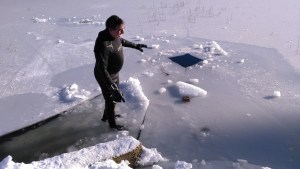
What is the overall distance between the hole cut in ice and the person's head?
2.86m

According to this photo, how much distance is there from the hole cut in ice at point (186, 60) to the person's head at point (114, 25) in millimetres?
2863

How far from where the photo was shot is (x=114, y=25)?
3760mm

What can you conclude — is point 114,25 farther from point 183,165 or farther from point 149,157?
point 183,165

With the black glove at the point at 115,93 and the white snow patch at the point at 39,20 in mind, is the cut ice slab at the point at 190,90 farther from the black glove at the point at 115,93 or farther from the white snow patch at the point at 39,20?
the white snow patch at the point at 39,20

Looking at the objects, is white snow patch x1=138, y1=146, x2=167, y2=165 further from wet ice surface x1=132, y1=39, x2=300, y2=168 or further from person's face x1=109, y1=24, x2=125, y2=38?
person's face x1=109, y1=24, x2=125, y2=38

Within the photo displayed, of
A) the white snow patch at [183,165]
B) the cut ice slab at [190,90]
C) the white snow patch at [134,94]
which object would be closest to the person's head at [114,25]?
the white snow patch at [134,94]

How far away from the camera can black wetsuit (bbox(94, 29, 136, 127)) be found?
3811 millimetres

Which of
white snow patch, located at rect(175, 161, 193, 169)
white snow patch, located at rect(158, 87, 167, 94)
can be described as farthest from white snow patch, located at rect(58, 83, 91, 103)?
white snow patch, located at rect(175, 161, 193, 169)

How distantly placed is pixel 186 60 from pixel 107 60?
3.10 m

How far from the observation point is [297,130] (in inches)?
174

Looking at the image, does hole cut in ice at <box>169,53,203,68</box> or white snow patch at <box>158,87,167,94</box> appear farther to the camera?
hole cut in ice at <box>169,53,203,68</box>

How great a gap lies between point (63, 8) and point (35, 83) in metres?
6.84

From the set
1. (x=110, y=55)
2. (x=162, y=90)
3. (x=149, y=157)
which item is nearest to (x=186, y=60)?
(x=162, y=90)

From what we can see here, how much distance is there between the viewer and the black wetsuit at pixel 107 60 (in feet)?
12.5
